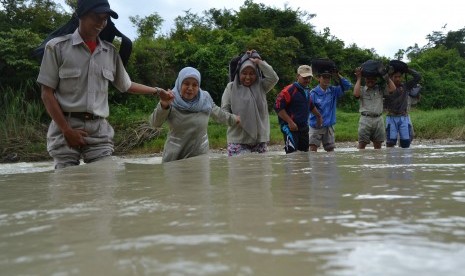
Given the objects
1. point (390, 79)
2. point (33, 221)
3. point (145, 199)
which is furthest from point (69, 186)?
point (390, 79)

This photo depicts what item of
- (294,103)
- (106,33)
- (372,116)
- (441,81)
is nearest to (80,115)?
(106,33)

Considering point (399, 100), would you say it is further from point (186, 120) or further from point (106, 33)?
point (106, 33)

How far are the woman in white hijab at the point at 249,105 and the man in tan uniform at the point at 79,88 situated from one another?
1.87 meters

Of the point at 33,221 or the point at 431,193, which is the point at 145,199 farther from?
the point at 431,193

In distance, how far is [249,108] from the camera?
4.74 metres

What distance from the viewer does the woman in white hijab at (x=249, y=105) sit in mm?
4719

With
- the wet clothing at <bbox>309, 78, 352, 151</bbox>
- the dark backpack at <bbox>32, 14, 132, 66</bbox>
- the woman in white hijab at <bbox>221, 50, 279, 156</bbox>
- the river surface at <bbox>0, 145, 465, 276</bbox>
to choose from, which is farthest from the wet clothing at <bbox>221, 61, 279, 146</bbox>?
the river surface at <bbox>0, 145, 465, 276</bbox>

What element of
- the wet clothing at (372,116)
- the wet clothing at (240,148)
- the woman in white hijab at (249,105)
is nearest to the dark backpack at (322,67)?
the wet clothing at (372,116)

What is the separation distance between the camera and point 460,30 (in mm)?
41656

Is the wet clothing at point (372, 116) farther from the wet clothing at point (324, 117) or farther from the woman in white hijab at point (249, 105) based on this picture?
the woman in white hijab at point (249, 105)

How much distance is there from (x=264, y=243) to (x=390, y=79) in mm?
5758

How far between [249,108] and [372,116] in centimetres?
221

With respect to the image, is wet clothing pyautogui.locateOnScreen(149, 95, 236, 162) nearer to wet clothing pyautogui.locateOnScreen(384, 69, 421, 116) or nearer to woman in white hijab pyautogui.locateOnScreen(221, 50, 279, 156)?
woman in white hijab pyautogui.locateOnScreen(221, 50, 279, 156)

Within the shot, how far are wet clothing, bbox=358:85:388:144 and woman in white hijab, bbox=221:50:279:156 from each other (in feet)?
6.27
